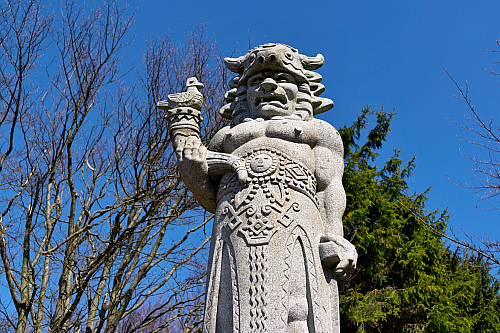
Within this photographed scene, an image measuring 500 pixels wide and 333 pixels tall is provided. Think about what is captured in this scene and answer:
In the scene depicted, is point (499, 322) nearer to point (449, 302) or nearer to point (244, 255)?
point (449, 302)

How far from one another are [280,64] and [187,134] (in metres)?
1.11

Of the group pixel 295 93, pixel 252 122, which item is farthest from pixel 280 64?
pixel 252 122

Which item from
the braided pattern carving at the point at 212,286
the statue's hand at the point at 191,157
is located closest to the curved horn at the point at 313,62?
the statue's hand at the point at 191,157

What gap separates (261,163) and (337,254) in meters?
0.94

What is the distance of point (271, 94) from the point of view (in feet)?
16.2

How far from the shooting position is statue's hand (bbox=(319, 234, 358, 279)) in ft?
14.0

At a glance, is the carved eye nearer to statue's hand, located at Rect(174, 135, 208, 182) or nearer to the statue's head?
the statue's head

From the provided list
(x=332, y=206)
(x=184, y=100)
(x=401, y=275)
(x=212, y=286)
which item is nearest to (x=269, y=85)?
(x=184, y=100)

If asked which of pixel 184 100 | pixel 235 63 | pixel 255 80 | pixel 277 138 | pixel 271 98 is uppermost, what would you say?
pixel 235 63

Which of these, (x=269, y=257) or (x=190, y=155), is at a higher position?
(x=190, y=155)

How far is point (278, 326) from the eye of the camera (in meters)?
3.86

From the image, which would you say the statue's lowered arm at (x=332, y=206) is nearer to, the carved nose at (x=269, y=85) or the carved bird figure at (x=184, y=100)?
the carved nose at (x=269, y=85)

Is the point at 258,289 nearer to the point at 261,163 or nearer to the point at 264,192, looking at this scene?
the point at 264,192

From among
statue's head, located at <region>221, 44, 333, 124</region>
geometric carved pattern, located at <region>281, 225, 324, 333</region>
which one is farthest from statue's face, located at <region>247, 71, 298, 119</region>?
geometric carved pattern, located at <region>281, 225, 324, 333</region>
